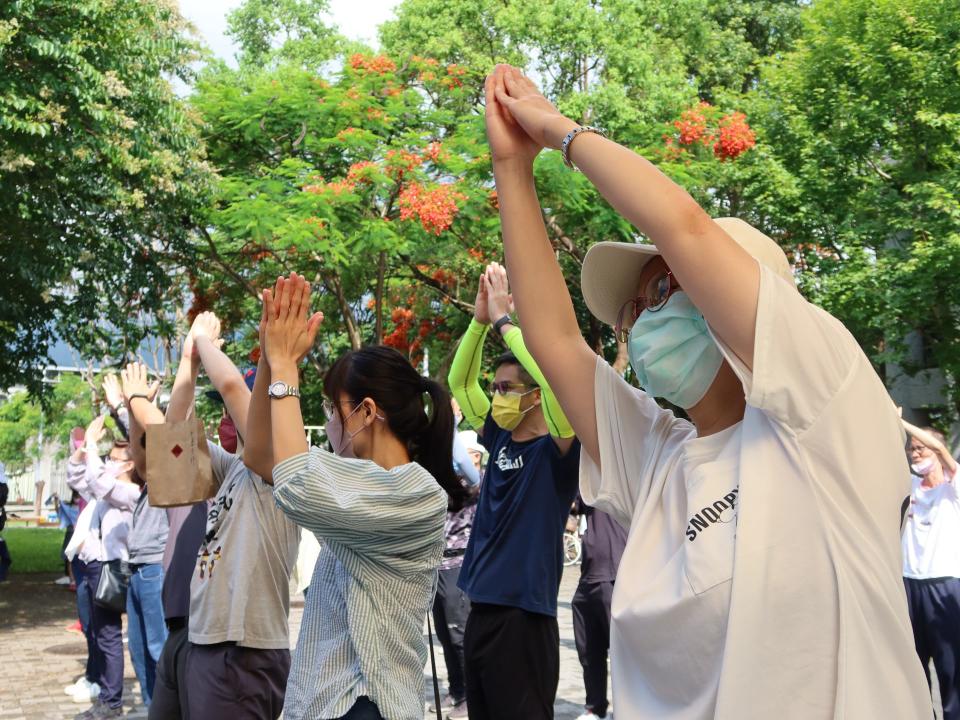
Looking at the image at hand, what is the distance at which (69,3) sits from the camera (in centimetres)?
1075

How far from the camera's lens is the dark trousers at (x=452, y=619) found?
808 cm

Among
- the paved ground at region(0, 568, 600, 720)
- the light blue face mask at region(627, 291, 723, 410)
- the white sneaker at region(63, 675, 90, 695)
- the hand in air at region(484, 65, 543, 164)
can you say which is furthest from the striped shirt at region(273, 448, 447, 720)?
the white sneaker at region(63, 675, 90, 695)

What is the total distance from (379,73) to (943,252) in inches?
365

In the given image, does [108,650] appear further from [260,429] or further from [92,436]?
[260,429]

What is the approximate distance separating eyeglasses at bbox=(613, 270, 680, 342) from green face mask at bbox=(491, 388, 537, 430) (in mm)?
3187

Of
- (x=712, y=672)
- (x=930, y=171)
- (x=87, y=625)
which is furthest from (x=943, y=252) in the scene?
(x=712, y=672)

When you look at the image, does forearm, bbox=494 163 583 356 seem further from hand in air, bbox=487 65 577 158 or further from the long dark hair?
the long dark hair

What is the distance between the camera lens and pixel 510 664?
488 cm

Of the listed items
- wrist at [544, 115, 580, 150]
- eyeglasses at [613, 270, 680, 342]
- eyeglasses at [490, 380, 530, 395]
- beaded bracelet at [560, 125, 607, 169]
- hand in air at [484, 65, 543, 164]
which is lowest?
eyeglasses at [613, 270, 680, 342]

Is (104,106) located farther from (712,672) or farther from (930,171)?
(930,171)

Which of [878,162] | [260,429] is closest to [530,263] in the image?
[260,429]

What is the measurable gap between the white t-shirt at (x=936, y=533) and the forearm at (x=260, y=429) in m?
5.25

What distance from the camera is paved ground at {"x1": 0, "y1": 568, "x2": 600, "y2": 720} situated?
8.48m

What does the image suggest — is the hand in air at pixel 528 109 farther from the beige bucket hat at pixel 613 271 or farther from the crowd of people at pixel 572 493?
the beige bucket hat at pixel 613 271
